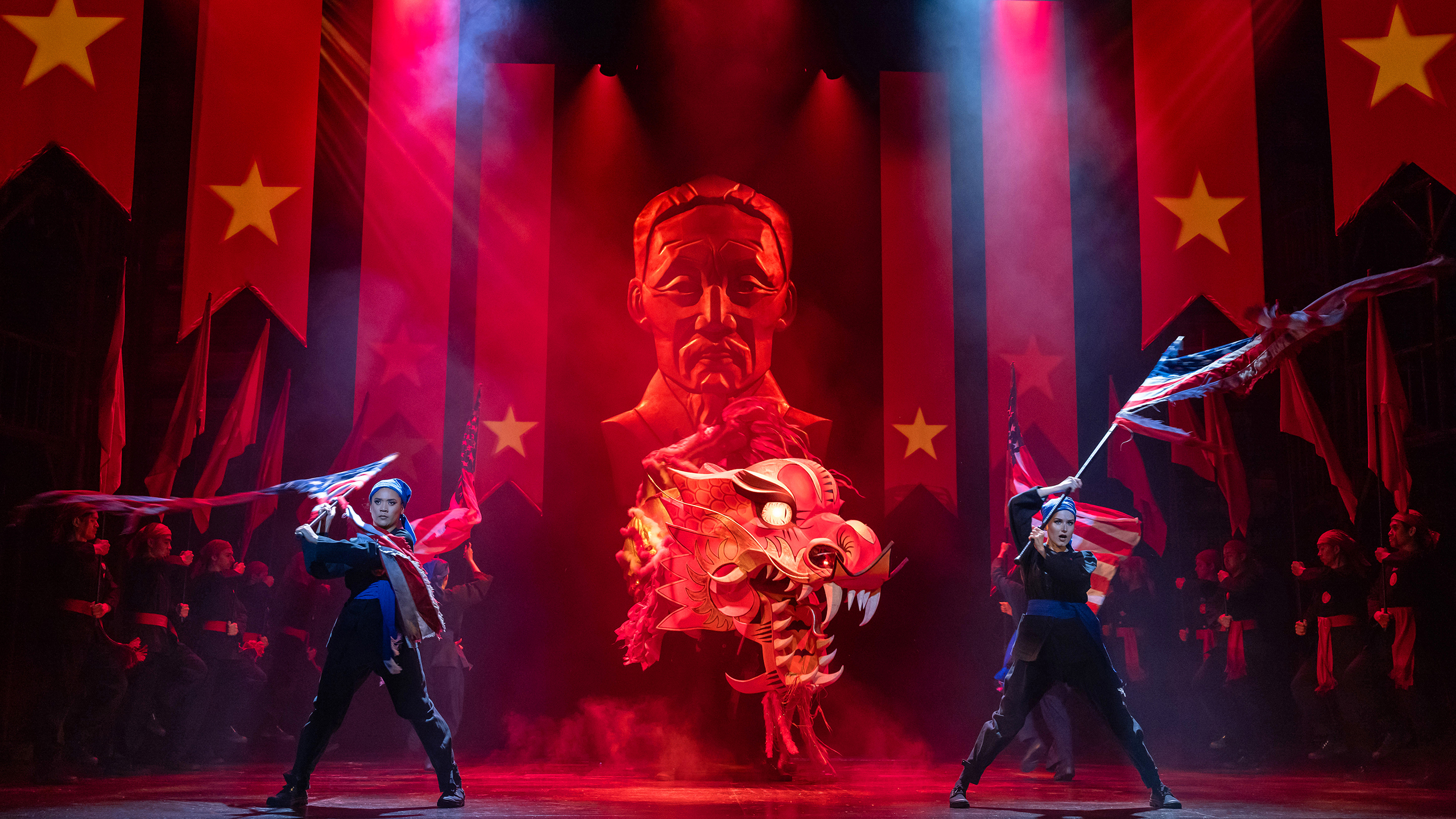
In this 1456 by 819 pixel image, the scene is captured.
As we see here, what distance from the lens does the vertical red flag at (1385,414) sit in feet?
26.4

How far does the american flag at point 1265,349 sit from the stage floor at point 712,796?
6.54ft

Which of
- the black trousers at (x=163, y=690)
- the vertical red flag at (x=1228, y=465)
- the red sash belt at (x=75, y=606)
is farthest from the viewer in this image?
the vertical red flag at (x=1228, y=465)

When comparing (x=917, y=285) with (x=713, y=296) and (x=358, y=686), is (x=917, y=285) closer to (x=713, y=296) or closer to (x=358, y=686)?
(x=713, y=296)

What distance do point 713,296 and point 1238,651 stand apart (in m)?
5.00

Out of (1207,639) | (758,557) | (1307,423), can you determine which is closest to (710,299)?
(758,557)

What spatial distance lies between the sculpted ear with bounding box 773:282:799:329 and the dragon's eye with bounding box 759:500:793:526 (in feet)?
6.45

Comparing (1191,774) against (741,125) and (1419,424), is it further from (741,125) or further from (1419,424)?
(741,125)

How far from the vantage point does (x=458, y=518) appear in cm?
763

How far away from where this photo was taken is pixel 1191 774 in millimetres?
7188

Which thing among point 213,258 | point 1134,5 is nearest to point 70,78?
point 213,258

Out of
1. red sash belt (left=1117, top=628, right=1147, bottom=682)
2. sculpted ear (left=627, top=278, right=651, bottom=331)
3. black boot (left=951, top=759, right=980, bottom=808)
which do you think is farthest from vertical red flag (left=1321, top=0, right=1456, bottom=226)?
black boot (left=951, top=759, right=980, bottom=808)

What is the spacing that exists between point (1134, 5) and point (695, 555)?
612 cm

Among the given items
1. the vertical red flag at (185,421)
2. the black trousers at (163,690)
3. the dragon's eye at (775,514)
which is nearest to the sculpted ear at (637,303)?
the dragon's eye at (775,514)

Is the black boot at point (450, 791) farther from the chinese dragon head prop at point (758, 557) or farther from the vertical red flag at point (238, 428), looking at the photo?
the vertical red flag at point (238, 428)
